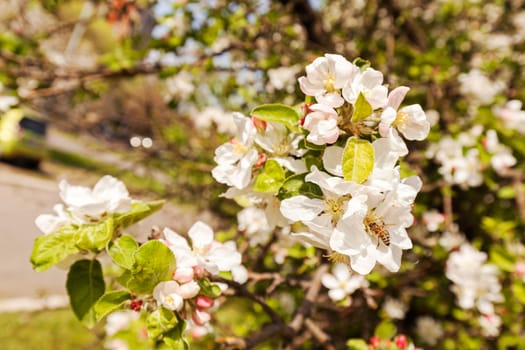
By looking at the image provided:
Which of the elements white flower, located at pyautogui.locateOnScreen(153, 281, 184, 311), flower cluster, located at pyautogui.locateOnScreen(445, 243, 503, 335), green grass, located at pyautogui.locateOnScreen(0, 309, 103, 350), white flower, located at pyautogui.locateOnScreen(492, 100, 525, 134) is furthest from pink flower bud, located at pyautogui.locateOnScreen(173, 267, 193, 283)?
green grass, located at pyautogui.locateOnScreen(0, 309, 103, 350)

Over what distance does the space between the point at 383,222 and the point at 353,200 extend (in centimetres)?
11

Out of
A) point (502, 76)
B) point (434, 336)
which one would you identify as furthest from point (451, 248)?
point (502, 76)

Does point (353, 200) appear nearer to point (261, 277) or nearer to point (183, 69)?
point (261, 277)

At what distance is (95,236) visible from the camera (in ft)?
2.96

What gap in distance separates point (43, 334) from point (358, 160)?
180 inches

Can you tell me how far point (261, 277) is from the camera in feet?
4.32

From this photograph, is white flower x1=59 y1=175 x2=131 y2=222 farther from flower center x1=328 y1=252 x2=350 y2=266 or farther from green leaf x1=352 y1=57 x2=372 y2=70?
green leaf x1=352 y1=57 x2=372 y2=70

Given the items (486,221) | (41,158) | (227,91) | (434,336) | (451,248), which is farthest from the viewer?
(41,158)

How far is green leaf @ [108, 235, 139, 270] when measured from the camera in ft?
2.83

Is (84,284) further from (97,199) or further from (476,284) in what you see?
(476,284)

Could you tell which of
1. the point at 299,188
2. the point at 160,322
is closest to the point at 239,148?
the point at 299,188

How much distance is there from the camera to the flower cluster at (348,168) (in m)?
0.79

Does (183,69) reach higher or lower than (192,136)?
higher

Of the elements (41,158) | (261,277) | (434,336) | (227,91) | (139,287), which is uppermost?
(139,287)
